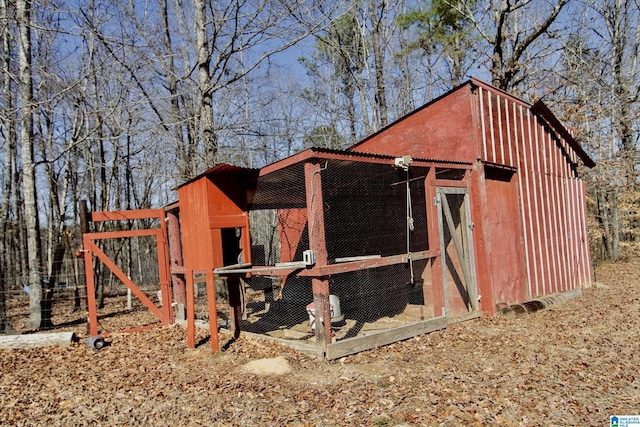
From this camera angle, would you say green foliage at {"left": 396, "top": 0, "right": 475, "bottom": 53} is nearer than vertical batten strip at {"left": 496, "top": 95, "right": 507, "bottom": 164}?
No

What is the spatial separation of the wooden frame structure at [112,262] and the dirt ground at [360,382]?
896 millimetres

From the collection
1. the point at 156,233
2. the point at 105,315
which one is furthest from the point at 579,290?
the point at 105,315

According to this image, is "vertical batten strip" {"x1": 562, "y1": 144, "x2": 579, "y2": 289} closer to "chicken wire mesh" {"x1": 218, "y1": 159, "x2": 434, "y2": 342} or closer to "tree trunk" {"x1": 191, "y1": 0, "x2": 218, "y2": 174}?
"chicken wire mesh" {"x1": 218, "y1": 159, "x2": 434, "y2": 342}

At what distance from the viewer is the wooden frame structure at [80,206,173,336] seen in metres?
6.87

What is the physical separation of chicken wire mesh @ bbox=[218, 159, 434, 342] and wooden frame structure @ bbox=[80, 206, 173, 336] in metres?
1.53

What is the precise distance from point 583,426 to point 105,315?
389 inches

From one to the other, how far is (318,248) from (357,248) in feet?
10.1

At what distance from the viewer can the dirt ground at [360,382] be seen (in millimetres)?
3650

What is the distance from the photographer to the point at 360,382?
4.39 meters

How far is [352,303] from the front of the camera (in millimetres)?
7566

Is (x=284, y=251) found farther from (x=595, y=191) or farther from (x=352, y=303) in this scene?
(x=595, y=191)

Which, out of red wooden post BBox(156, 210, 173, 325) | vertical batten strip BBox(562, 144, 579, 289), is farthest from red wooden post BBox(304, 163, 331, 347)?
vertical batten strip BBox(562, 144, 579, 289)

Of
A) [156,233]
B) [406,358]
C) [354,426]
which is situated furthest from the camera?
[156,233]

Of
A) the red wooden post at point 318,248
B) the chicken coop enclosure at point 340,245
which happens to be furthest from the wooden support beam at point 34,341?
the red wooden post at point 318,248
